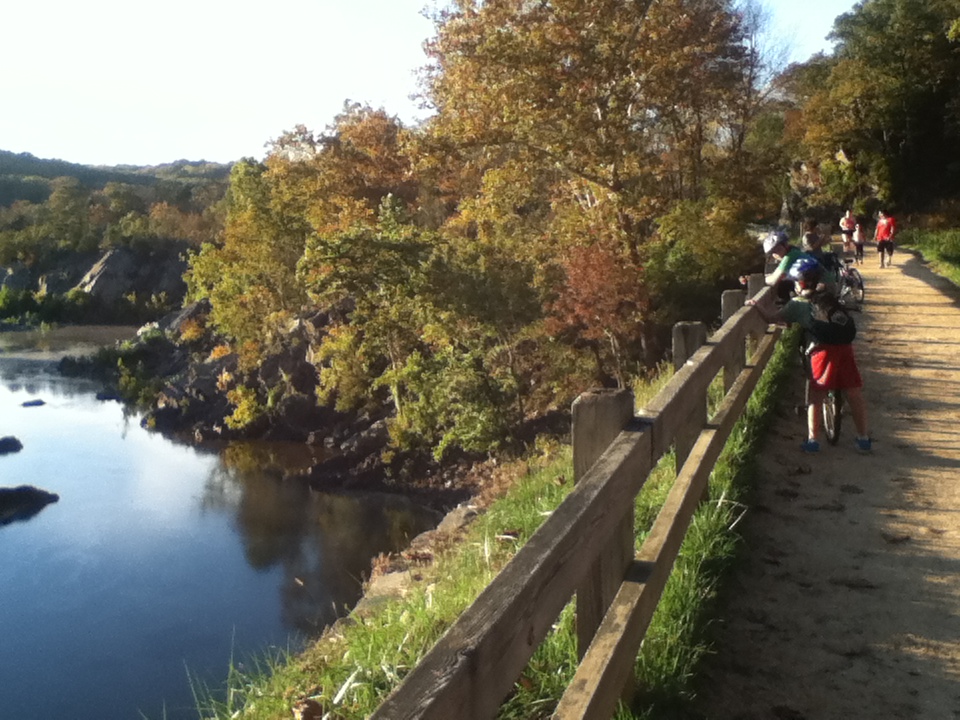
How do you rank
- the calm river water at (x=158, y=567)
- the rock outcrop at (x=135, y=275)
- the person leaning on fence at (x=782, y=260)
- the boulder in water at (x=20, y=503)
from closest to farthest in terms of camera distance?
1. the person leaning on fence at (x=782, y=260)
2. the calm river water at (x=158, y=567)
3. the boulder in water at (x=20, y=503)
4. the rock outcrop at (x=135, y=275)

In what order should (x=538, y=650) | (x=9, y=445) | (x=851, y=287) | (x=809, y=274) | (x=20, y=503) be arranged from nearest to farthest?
1. (x=538, y=650)
2. (x=809, y=274)
3. (x=851, y=287)
4. (x=20, y=503)
5. (x=9, y=445)

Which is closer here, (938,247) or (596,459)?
(596,459)

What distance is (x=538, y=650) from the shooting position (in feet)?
12.8

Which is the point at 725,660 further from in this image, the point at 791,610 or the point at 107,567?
the point at 107,567

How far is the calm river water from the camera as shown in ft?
82.4

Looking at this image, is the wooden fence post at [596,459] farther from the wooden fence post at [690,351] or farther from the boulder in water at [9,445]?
the boulder in water at [9,445]

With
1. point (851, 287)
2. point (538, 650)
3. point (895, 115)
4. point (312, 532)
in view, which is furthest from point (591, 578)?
point (895, 115)

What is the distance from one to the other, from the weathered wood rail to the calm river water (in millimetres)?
13993

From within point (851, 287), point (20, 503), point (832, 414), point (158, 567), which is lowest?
point (158, 567)

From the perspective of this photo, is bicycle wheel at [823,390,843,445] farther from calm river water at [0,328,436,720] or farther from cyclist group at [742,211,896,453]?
calm river water at [0,328,436,720]

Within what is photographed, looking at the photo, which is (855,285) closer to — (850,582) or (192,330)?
(850,582)

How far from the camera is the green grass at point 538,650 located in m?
3.62

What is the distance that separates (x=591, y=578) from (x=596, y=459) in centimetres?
41

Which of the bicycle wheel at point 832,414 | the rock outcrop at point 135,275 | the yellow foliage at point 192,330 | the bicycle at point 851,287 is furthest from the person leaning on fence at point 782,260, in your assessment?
the rock outcrop at point 135,275
